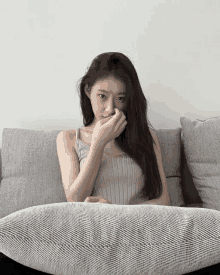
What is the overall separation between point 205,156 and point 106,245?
3.05 ft

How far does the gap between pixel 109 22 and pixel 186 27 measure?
0.51 m

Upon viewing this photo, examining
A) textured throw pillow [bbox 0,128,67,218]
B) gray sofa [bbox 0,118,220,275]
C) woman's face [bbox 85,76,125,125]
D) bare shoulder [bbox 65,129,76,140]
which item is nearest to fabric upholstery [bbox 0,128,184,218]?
textured throw pillow [bbox 0,128,67,218]

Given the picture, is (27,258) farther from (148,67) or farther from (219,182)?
(148,67)

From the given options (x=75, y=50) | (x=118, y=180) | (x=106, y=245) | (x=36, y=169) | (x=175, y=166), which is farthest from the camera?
(x=75, y=50)

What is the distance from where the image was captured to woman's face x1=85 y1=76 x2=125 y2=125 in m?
1.05

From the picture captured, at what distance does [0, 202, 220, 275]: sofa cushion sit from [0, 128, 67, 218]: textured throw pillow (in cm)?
79

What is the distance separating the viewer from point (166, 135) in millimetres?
1218

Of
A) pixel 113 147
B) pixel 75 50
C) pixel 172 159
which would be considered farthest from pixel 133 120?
pixel 75 50

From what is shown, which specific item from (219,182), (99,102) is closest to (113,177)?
(99,102)

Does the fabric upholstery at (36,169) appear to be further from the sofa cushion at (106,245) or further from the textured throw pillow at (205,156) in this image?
the sofa cushion at (106,245)

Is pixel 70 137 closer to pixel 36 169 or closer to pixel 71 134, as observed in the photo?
pixel 71 134

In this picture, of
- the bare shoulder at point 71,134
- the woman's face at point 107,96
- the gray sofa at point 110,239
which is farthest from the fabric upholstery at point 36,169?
the gray sofa at point 110,239

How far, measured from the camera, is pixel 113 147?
1.11 meters

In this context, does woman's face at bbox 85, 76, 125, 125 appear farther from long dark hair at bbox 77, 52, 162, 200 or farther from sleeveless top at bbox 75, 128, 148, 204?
sleeveless top at bbox 75, 128, 148, 204
